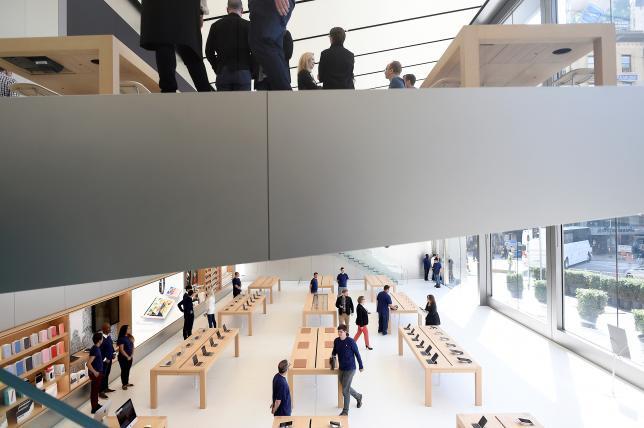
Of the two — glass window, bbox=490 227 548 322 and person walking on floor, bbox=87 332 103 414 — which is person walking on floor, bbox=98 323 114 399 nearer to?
person walking on floor, bbox=87 332 103 414

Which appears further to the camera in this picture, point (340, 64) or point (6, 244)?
point (340, 64)

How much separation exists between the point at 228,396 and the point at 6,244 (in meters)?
6.23

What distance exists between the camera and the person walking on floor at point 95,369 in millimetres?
6469

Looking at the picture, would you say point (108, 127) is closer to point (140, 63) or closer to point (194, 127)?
point (194, 127)

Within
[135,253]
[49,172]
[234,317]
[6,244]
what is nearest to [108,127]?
[49,172]

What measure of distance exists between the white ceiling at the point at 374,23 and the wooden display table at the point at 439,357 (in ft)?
21.3

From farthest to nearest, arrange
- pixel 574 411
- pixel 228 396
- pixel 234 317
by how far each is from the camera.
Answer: pixel 234 317 → pixel 228 396 → pixel 574 411

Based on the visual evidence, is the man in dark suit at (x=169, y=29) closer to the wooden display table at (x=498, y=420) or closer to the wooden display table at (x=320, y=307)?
the wooden display table at (x=498, y=420)

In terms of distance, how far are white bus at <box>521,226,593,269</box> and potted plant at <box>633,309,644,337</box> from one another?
5.10ft

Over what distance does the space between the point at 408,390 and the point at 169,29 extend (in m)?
6.76

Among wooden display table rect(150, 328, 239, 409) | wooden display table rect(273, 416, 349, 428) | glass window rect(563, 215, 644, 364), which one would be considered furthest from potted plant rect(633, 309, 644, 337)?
wooden display table rect(150, 328, 239, 409)

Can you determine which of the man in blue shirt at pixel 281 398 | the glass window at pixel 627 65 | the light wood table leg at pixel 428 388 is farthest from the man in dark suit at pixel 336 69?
the glass window at pixel 627 65

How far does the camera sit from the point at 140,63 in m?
3.04

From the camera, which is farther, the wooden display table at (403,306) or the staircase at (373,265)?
the staircase at (373,265)
